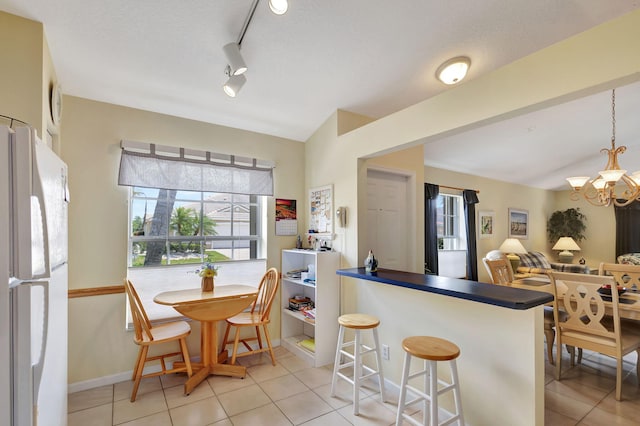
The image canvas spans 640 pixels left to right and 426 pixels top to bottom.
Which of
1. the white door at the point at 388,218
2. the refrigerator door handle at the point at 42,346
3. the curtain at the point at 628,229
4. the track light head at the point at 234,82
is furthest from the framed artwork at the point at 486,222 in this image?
the refrigerator door handle at the point at 42,346

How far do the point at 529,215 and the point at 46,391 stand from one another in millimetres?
7817

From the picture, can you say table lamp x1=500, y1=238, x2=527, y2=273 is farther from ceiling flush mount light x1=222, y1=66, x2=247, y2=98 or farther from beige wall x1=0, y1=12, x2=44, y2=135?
beige wall x1=0, y1=12, x2=44, y2=135

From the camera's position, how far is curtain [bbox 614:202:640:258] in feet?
20.5

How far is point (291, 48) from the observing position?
2.31m

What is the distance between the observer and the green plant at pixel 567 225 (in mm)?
6789

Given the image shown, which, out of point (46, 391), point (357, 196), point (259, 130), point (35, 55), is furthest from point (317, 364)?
point (35, 55)

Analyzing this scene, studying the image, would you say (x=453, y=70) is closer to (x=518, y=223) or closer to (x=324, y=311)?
(x=324, y=311)

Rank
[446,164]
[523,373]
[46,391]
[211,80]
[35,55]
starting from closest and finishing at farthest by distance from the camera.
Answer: [46,391]
[523,373]
[35,55]
[211,80]
[446,164]

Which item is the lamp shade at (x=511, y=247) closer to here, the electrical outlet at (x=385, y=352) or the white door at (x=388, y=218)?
the white door at (x=388, y=218)

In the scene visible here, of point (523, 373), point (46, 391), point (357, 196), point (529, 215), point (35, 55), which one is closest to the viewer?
point (46, 391)

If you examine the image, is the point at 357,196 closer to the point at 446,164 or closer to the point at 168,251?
the point at 168,251

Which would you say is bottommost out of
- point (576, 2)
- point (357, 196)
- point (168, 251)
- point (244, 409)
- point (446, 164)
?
point (244, 409)

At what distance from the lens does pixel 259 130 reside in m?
3.47

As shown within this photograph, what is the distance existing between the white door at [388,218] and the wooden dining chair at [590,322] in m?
1.48
